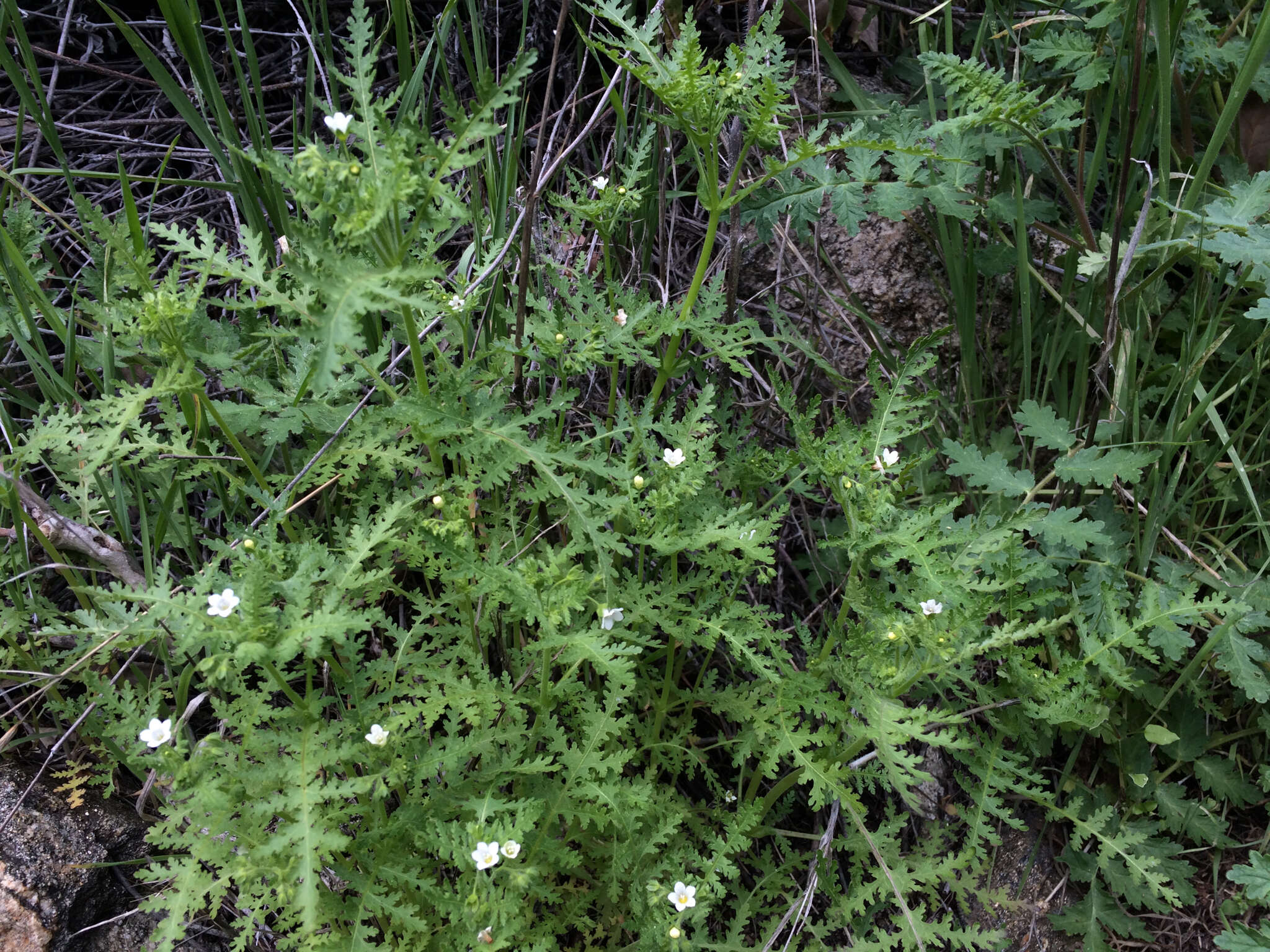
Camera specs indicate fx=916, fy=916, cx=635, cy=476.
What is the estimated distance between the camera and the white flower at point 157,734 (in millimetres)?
1674

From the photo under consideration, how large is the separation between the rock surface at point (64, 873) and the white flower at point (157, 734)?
59cm

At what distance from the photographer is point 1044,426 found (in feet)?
7.96

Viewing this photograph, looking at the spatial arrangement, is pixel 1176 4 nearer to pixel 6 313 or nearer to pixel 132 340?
pixel 132 340

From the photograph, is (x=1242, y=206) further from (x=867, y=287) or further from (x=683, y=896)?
(x=683, y=896)

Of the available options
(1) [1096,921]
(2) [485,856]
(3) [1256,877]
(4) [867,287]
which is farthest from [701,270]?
(1) [1096,921]

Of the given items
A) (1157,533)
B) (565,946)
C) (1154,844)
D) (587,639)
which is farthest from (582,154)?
(1154,844)

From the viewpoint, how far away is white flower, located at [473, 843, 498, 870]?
5.24 ft

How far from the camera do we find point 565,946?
214 centimetres

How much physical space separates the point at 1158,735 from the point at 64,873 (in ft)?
8.76

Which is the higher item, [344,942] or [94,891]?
[344,942]

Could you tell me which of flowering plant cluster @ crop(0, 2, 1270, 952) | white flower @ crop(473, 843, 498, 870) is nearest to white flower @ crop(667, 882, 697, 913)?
flowering plant cluster @ crop(0, 2, 1270, 952)

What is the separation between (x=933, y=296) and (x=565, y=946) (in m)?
2.15

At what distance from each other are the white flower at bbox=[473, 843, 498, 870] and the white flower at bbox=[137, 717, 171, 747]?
611mm

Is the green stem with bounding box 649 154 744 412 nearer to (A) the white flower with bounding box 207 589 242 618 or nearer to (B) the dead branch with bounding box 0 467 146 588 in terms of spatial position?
(A) the white flower with bounding box 207 589 242 618
